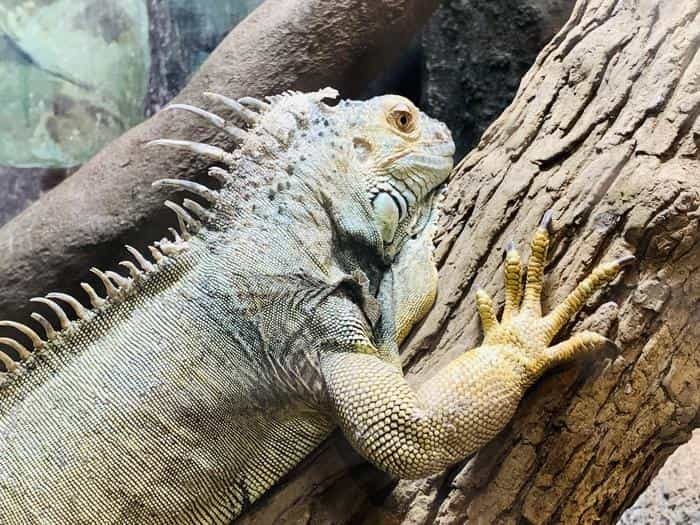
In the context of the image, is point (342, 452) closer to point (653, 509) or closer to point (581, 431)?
point (581, 431)

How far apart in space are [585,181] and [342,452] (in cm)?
125

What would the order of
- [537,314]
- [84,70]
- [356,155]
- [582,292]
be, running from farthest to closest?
[84,70], [356,155], [537,314], [582,292]

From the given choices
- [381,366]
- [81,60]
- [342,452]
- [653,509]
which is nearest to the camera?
[381,366]

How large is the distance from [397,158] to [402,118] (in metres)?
0.18

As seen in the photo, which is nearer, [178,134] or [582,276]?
[582,276]

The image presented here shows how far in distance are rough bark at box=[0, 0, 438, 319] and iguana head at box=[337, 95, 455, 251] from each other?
190 cm

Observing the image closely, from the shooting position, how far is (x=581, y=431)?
236 centimetres

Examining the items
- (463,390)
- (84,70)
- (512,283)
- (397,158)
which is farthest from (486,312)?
(84,70)

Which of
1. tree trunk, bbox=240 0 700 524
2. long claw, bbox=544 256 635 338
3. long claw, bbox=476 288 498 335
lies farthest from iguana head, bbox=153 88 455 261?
long claw, bbox=544 256 635 338

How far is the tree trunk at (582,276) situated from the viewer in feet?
7.47

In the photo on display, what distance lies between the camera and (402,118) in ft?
9.46

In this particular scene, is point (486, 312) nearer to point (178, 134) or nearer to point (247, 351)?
point (247, 351)

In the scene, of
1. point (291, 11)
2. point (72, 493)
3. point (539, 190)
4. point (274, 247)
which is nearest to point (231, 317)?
point (274, 247)

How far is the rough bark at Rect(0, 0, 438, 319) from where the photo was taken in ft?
14.9
